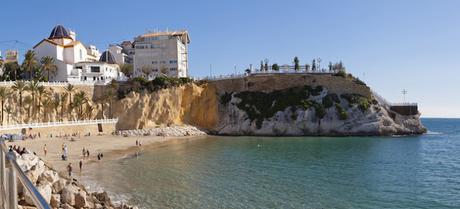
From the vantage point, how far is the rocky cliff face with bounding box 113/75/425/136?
67500 millimetres

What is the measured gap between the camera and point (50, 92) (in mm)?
61250

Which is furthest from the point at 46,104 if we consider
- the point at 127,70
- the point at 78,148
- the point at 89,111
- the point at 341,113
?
the point at 341,113

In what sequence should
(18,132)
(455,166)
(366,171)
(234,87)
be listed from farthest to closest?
1. (234,87)
2. (18,132)
3. (455,166)
4. (366,171)

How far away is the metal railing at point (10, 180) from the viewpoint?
2980 mm

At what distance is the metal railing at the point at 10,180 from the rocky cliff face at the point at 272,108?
65.3 meters

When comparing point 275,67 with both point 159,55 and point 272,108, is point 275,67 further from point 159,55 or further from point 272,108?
point 159,55

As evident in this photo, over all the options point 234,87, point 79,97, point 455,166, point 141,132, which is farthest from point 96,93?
point 455,166

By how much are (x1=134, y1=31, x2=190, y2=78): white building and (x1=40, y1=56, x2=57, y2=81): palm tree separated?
17717mm

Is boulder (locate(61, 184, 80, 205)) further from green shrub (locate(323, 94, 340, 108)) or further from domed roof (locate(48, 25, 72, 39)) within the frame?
domed roof (locate(48, 25, 72, 39))

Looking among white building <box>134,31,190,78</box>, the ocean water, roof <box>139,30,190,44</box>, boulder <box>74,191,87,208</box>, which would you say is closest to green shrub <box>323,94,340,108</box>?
the ocean water

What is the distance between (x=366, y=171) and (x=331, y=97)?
132 feet

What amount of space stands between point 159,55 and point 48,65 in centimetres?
2424

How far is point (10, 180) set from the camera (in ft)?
10.5

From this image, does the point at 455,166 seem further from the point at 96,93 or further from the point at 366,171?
the point at 96,93
